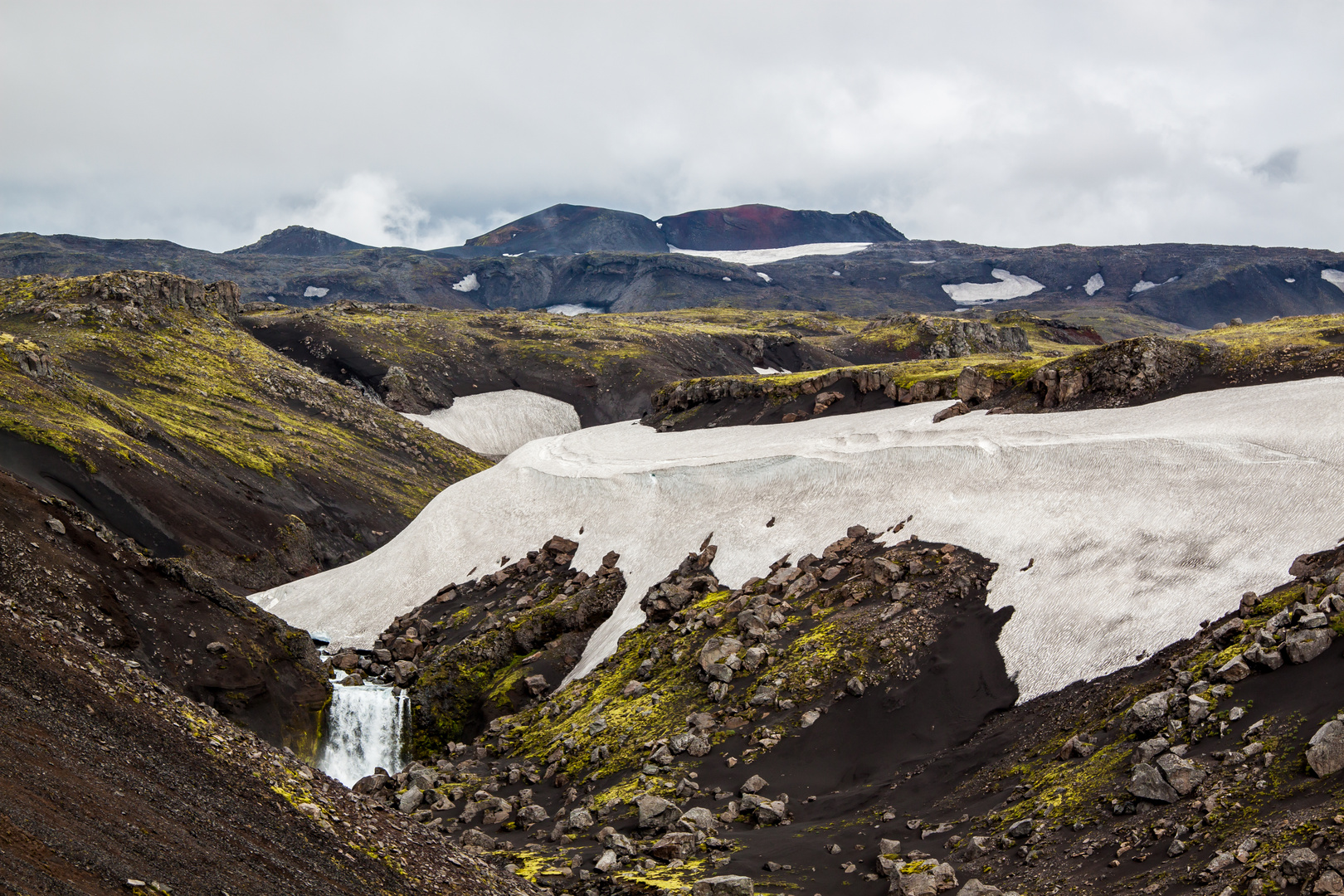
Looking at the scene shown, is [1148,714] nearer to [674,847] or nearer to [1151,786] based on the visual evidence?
[1151,786]

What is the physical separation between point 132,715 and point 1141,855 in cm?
2353

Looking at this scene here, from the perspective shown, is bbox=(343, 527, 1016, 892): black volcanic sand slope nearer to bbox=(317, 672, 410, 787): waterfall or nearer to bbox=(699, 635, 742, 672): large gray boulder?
bbox=(699, 635, 742, 672): large gray boulder

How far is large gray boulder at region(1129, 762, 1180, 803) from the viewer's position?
64.6ft

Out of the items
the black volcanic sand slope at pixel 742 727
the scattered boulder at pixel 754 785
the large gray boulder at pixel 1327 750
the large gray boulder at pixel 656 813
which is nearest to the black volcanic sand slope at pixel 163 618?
the black volcanic sand slope at pixel 742 727

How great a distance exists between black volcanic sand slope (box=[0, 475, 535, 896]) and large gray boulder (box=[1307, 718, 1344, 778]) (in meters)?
18.6

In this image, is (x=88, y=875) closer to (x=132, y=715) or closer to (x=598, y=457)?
(x=132, y=715)

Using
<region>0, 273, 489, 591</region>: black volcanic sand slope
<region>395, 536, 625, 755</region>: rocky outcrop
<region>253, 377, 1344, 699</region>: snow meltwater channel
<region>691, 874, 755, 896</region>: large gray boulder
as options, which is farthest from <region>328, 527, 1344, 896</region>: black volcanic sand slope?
<region>0, 273, 489, 591</region>: black volcanic sand slope

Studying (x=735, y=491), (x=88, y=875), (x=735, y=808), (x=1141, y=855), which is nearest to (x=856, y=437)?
(x=735, y=491)

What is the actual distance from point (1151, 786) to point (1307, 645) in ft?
18.3

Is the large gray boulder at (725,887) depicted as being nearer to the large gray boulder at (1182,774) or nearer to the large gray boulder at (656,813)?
the large gray boulder at (656,813)

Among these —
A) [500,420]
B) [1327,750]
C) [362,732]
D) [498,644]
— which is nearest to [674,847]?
[1327,750]

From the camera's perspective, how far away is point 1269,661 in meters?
21.8

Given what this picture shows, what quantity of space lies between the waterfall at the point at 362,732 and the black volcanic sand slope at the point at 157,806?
2128cm

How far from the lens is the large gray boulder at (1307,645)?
21.3 metres
